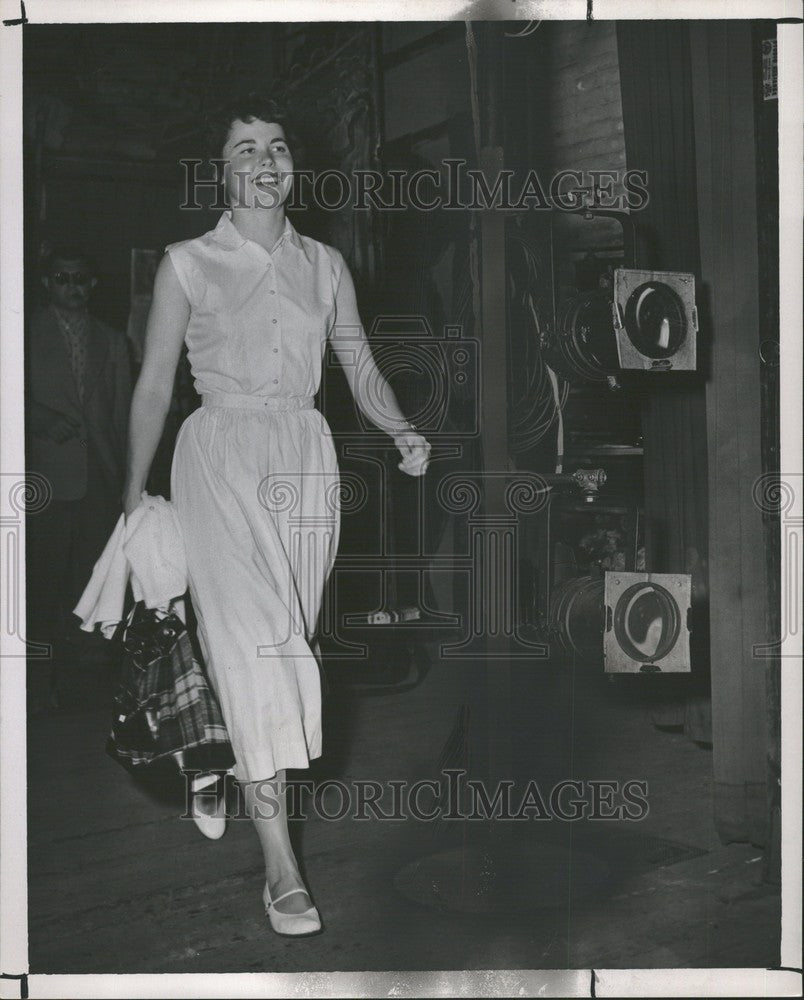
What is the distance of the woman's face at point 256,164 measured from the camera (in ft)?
8.48

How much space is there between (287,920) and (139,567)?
921mm

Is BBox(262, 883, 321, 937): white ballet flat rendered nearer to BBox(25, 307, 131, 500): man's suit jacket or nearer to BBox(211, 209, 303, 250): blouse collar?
BBox(25, 307, 131, 500): man's suit jacket

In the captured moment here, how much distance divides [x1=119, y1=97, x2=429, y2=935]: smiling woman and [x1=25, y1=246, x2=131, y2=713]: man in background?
7 centimetres

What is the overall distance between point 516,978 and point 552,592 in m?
0.94

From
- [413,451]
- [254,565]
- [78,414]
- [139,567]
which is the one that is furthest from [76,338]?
[413,451]

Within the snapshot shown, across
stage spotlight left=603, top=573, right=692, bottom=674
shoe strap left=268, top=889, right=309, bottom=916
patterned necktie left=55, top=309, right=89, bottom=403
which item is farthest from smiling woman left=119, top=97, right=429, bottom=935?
stage spotlight left=603, top=573, right=692, bottom=674

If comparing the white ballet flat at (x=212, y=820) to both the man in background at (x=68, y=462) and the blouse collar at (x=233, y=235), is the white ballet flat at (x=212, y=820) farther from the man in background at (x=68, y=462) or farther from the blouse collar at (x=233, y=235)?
the blouse collar at (x=233, y=235)

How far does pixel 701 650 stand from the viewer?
271cm

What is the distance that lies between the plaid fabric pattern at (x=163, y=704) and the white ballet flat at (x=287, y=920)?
335 mm

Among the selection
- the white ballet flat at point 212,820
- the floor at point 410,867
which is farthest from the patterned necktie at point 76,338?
the white ballet flat at point 212,820

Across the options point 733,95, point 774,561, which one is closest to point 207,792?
point 774,561

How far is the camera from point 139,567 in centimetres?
257

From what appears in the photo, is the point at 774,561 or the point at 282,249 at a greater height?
the point at 282,249

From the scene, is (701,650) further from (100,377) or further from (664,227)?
(100,377)
